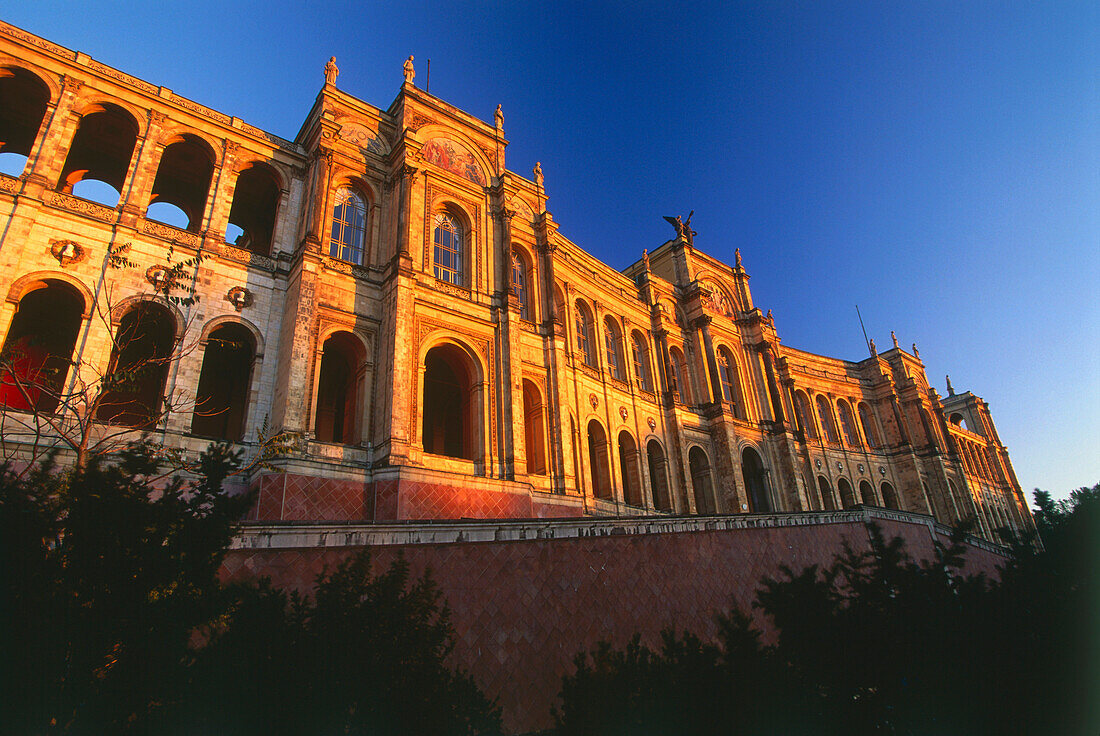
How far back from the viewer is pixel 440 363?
20.6 metres

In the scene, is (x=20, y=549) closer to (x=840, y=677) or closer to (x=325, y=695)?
(x=325, y=695)

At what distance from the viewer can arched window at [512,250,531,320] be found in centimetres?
2227

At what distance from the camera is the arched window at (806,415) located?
3716 cm

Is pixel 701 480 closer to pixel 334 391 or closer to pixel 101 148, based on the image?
pixel 334 391

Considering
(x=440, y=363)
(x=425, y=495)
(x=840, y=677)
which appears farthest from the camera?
(x=440, y=363)

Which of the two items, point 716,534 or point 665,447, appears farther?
point 665,447

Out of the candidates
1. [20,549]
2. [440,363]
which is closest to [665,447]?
[440,363]

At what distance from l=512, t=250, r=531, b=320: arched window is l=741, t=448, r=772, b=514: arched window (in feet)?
50.1

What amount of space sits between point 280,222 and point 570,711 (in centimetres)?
1713

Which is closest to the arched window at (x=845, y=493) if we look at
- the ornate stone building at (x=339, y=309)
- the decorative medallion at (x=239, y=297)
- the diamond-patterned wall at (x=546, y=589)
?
the ornate stone building at (x=339, y=309)

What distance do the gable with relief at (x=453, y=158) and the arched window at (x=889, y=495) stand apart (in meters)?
33.8

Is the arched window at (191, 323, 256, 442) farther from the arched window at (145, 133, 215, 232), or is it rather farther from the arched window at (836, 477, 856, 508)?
the arched window at (836, 477, 856, 508)

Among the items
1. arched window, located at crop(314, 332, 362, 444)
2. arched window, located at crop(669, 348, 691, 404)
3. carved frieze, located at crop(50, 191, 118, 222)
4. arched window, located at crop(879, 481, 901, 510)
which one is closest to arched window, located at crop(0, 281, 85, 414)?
carved frieze, located at crop(50, 191, 118, 222)

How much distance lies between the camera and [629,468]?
82.7 ft
